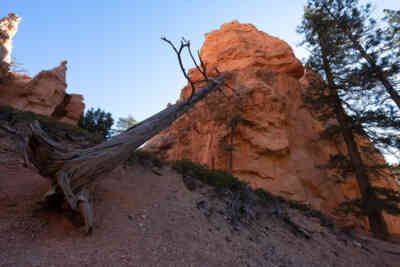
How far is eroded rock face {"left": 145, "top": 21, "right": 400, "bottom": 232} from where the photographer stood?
44.4ft

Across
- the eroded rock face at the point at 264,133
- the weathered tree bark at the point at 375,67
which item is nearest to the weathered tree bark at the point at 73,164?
the eroded rock face at the point at 264,133

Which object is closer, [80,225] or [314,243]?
[80,225]

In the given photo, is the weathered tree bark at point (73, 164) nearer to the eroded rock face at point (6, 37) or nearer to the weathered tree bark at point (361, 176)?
the weathered tree bark at point (361, 176)

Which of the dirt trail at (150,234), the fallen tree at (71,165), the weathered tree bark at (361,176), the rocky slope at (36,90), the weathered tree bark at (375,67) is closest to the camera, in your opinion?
the dirt trail at (150,234)

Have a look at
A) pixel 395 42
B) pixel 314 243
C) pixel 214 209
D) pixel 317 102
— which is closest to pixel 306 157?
pixel 317 102

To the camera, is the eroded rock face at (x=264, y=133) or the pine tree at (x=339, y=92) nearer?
the pine tree at (x=339, y=92)

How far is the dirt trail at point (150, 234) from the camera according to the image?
2287 mm

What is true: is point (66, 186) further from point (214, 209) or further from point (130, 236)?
point (214, 209)

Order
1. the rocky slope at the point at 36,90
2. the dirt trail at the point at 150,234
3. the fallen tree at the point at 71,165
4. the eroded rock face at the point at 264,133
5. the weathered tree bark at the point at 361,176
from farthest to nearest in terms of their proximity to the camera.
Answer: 1. the rocky slope at the point at 36,90
2. the eroded rock face at the point at 264,133
3. the weathered tree bark at the point at 361,176
4. the fallen tree at the point at 71,165
5. the dirt trail at the point at 150,234

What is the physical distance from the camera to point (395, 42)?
347 inches

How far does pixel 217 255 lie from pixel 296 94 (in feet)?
59.4

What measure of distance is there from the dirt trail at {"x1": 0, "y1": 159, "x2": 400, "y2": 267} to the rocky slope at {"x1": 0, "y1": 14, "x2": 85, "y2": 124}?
703 inches

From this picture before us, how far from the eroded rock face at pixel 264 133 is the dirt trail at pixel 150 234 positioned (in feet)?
25.6

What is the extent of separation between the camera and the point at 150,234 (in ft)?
10.4
